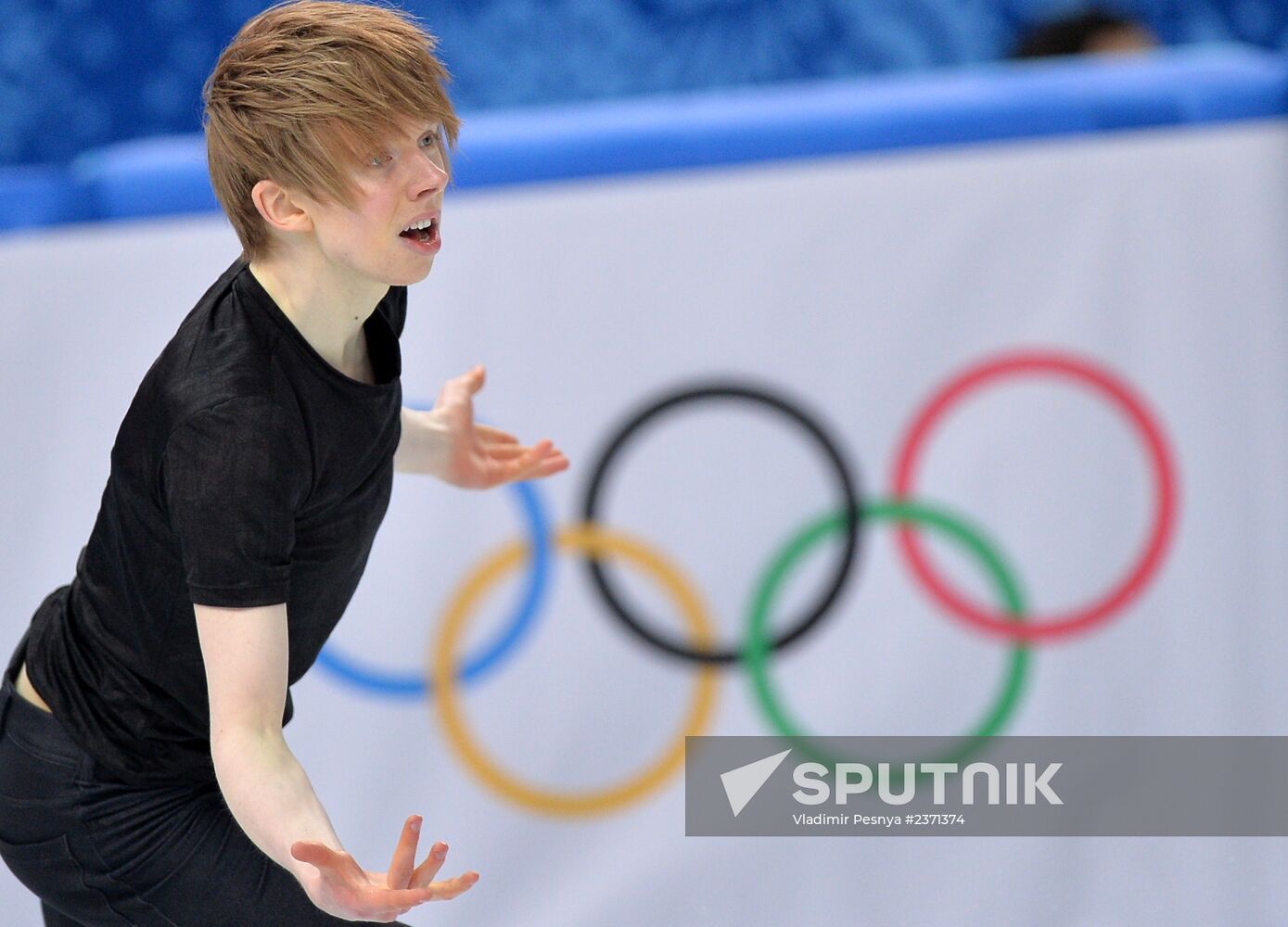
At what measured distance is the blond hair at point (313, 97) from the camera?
1.07 m

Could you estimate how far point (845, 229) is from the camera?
2.04 metres

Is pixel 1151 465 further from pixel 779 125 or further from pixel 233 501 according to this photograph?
pixel 233 501

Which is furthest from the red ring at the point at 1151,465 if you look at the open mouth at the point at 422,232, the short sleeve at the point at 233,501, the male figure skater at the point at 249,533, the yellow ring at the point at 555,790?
the short sleeve at the point at 233,501

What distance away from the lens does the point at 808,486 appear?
204 centimetres

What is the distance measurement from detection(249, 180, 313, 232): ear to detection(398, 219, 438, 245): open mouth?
7 centimetres

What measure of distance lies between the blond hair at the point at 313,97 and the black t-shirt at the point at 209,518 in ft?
0.33

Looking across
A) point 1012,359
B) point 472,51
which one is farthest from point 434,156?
point 472,51

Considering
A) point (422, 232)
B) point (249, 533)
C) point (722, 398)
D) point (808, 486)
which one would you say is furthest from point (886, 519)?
point (249, 533)

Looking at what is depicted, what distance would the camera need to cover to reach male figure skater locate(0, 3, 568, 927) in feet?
3.44

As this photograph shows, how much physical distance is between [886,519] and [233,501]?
115 cm

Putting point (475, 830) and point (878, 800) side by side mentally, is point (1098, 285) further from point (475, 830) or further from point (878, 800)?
point (475, 830)

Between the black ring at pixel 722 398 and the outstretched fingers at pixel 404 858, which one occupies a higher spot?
the black ring at pixel 722 398

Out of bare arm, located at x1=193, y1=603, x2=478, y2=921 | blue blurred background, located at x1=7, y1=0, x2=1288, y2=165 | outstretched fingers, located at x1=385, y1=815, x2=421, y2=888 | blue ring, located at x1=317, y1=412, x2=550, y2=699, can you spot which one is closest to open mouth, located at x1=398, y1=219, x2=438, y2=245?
bare arm, located at x1=193, y1=603, x2=478, y2=921

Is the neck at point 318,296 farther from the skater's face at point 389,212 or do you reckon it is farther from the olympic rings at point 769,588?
the olympic rings at point 769,588
